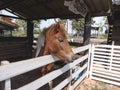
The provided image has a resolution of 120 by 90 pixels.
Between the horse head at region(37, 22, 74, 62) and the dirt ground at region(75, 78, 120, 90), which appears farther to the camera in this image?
the dirt ground at region(75, 78, 120, 90)

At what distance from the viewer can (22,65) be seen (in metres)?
1.69

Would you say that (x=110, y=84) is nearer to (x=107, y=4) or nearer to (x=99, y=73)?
(x=99, y=73)

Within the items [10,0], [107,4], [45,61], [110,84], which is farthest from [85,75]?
[10,0]

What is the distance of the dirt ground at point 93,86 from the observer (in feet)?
14.2

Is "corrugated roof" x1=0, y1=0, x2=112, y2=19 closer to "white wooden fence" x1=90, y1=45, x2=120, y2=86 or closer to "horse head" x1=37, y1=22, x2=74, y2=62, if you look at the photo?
"white wooden fence" x1=90, y1=45, x2=120, y2=86

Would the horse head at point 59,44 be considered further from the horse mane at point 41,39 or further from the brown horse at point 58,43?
the horse mane at point 41,39

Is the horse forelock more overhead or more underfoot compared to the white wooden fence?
more overhead

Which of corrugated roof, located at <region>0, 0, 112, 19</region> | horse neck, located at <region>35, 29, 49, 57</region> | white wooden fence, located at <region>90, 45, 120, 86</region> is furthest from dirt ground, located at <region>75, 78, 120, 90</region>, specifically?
corrugated roof, located at <region>0, 0, 112, 19</region>

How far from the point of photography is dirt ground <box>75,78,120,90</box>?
14.2 feet

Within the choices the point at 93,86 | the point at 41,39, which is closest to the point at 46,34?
the point at 41,39

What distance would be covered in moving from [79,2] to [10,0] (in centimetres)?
233

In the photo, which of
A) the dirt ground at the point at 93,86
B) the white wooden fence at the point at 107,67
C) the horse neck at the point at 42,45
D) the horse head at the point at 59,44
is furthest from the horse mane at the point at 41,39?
the white wooden fence at the point at 107,67

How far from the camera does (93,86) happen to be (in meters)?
4.52

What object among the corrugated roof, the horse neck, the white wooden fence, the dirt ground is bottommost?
the dirt ground
